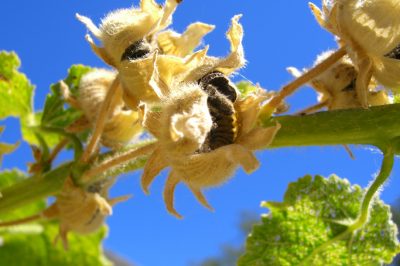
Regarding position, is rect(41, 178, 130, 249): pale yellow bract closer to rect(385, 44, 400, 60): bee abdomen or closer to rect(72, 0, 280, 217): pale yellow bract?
rect(72, 0, 280, 217): pale yellow bract

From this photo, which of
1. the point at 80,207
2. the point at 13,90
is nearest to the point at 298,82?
the point at 80,207

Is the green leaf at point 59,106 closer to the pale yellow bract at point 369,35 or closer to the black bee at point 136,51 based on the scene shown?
the black bee at point 136,51

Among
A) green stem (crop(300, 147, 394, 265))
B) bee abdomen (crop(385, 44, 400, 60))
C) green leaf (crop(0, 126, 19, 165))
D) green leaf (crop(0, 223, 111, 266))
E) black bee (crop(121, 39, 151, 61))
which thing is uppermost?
green leaf (crop(0, 223, 111, 266))

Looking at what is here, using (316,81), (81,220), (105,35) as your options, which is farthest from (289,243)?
(105,35)

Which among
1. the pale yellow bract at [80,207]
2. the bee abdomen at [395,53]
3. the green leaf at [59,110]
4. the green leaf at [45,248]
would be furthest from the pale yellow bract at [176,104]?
the green leaf at [45,248]

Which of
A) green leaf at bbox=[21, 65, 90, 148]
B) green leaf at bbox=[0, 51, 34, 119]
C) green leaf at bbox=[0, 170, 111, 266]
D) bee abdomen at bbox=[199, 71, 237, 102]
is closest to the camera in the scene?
bee abdomen at bbox=[199, 71, 237, 102]

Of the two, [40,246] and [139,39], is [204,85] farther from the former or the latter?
[40,246]

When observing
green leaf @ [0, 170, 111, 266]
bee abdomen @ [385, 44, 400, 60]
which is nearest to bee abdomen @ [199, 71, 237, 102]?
bee abdomen @ [385, 44, 400, 60]
